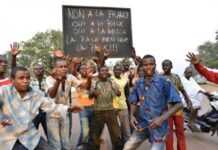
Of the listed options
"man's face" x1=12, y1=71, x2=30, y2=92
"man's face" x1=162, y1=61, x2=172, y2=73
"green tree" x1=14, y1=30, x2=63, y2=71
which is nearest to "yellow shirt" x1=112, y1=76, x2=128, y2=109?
"man's face" x1=162, y1=61, x2=172, y2=73

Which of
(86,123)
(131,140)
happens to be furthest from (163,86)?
(86,123)

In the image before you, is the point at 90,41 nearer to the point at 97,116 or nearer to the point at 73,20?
the point at 73,20

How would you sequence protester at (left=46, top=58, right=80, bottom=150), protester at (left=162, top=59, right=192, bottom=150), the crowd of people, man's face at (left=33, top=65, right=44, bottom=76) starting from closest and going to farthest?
1. the crowd of people
2. protester at (left=46, top=58, right=80, bottom=150)
3. protester at (left=162, top=59, right=192, bottom=150)
4. man's face at (left=33, top=65, right=44, bottom=76)

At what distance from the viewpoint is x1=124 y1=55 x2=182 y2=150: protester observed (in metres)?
5.82

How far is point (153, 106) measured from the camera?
19.2 feet

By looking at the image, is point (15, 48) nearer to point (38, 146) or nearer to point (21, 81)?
point (21, 81)

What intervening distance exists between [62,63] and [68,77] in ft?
3.55

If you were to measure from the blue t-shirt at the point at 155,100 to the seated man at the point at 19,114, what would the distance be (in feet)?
3.83

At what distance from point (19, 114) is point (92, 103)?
119 inches

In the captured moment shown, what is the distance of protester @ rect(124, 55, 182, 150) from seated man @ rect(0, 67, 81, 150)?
1.11 meters

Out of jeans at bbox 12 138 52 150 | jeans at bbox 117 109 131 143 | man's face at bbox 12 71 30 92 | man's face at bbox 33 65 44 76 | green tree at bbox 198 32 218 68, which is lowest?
jeans at bbox 117 109 131 143

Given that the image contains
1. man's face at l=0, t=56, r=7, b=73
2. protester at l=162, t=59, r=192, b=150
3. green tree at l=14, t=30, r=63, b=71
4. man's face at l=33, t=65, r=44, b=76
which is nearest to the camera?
man's face at l=0, t=56, r=7, b=73

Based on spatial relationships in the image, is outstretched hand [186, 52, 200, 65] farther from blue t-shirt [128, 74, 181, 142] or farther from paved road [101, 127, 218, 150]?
paved road [101, 127, 218, 150]

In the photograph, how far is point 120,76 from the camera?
9.30 metres
